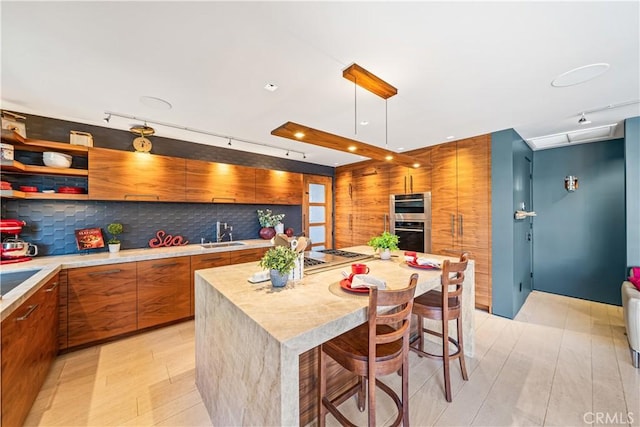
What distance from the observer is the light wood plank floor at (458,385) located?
5.50 ft

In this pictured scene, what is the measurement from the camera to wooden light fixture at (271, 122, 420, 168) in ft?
5.50

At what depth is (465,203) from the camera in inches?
141

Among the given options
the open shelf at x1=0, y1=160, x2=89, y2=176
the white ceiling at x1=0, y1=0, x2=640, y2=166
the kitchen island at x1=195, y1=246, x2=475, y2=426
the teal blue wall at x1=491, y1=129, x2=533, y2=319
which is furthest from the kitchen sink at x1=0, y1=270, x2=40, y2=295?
the teal blue wall at x1=491, y1=129, x2=533, y2=319

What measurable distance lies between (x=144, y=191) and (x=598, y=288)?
22.0 ft

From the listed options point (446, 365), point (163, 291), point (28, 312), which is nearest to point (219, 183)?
point (163, 291)

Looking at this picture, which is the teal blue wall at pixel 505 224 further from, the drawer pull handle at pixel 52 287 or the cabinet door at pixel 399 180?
the drawer pull handle at pixel 52 287

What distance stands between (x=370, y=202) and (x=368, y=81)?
10.4ft

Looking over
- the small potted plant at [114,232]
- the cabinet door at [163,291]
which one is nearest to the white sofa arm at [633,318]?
the cabinet door at [163,291]

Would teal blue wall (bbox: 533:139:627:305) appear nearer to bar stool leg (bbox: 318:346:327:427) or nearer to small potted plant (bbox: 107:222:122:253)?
bar stool leg (bbox: 318:346:327:427)

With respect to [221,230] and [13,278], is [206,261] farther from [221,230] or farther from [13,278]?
[13,278]

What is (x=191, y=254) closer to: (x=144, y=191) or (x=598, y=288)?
(x=144, y=191)

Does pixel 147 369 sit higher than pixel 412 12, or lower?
lower

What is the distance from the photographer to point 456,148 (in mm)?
3664

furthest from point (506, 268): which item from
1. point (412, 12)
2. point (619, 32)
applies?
point (412, 12)
